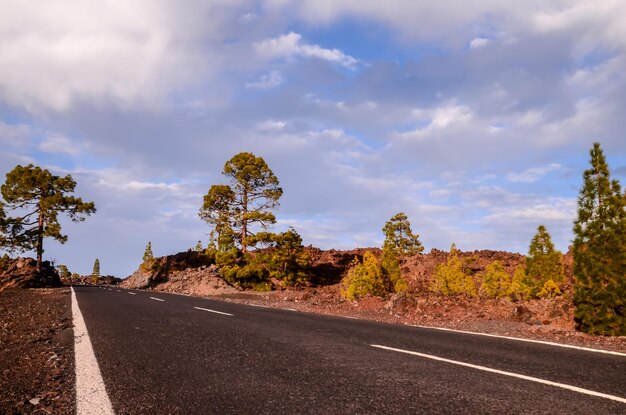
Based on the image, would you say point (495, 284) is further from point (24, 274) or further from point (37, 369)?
point (24, 274)

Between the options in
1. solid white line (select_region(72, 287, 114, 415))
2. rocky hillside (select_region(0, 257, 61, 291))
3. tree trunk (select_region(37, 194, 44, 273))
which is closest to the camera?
solid white line (select_region(72, 287, 114, 415))

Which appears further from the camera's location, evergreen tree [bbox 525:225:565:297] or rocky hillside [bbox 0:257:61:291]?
rocky hillside [bbox 0:257:61:291]

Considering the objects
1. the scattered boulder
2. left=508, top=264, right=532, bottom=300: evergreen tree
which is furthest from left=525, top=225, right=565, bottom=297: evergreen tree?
the scattered boulder

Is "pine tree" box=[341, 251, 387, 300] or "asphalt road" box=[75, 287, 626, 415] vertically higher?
"pine tree" box=[341, 251, 387, 300]

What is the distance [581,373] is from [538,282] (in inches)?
837

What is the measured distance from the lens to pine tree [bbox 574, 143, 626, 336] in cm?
1041

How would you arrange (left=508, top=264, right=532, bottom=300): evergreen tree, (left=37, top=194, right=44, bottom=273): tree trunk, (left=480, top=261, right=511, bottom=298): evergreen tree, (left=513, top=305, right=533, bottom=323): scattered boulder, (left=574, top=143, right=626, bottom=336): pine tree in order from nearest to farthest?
(left=574, top=143, right=626, bottom=336): pine tree, (left=513, top=305, right=533, bottom=323): scattered boulder, (left=508, top=264, right=532, bottom=300): evergreen tree, (left=480, top=261, right=511, bottom=298): evergreen tree, (left=37, top=194, right=44, bottom=273): tree trunk

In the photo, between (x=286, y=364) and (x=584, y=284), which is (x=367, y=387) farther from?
(x=584, y=284)

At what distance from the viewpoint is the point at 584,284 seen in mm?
11125

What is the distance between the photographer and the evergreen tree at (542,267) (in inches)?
949

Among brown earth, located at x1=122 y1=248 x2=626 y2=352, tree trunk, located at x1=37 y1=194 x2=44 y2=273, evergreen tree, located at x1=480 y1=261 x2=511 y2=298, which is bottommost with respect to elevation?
brown earth, located at x1=122 y1=248 x2=626 y2=352

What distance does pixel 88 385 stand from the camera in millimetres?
4207

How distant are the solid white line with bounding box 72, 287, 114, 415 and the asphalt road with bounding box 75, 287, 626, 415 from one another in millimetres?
94

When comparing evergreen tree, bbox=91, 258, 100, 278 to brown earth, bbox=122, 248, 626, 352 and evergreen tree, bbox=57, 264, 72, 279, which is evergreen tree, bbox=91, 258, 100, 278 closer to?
evergreen tree, bbox=57, 264, 72, 279
